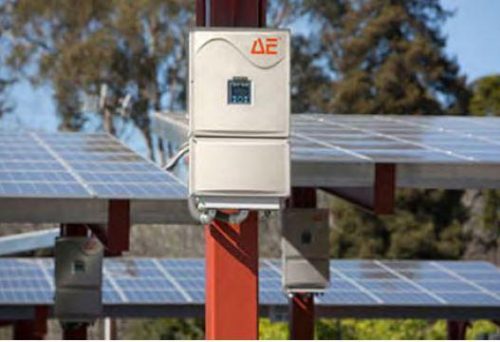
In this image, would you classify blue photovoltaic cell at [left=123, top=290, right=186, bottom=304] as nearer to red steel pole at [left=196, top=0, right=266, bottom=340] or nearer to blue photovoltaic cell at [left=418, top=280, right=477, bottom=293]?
Result: blue photovoltaic cell at [left=418, top=280, right=477, bottom=293]

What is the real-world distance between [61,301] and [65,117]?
86.4ft

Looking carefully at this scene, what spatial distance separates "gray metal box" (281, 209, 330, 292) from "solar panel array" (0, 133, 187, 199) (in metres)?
1.49

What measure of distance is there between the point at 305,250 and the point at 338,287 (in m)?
6.86

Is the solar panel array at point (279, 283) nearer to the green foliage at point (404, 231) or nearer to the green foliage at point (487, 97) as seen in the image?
the green foliage at point (404, 231)

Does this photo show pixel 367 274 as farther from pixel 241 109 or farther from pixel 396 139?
pixel 241 109

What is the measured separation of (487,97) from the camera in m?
41.1

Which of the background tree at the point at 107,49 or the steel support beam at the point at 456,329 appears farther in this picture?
the background tree at the point at 107,49

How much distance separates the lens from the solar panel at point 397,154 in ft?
46.1

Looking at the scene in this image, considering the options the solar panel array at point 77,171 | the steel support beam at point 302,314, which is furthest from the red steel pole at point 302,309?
the solar panel array at point 77,171

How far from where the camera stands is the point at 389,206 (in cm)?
1414

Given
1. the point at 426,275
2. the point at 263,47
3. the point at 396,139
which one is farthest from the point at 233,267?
the point at 426,275

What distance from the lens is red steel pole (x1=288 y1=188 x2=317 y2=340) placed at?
54.5 feet

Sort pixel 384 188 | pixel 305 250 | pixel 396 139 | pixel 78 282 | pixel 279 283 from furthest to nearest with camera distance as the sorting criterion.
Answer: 1. pixel 279 283
2. pixel 78 282
3. pixel 396 139
4. pixel 305 250
5. pixel 384 188

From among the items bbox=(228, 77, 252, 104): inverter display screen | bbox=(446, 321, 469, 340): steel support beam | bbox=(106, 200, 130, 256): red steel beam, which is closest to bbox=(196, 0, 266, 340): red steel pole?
bbox=(228, 77, 252, 104): inverter display screen
